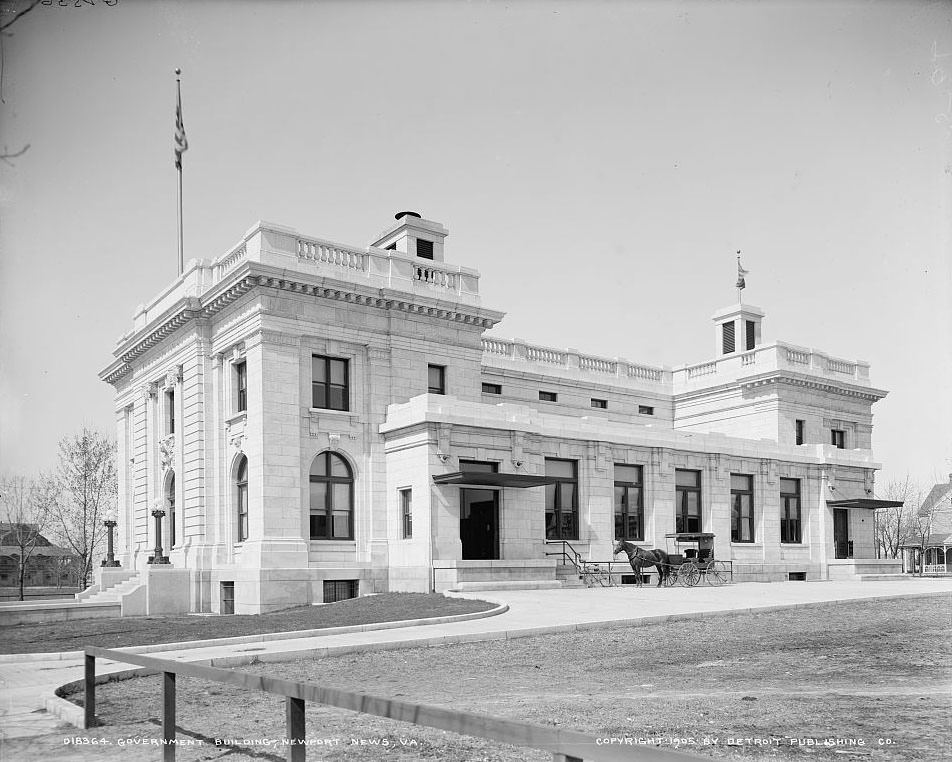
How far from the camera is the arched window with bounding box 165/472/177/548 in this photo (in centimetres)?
3928

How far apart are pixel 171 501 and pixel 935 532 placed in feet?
227

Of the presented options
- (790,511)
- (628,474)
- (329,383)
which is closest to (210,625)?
(329,383)

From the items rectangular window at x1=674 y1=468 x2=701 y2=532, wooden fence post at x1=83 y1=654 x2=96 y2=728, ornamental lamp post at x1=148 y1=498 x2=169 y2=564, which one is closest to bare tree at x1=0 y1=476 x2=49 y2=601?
ornamental lamp post at x1=148 y1=498 x2=169 y2=564

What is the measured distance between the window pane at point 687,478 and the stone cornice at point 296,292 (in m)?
10.0

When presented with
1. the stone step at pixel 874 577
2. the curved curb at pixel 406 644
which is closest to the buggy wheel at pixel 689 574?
the curved curb at pixel 406 644

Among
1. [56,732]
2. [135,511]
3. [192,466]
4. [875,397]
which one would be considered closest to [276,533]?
[192,466]

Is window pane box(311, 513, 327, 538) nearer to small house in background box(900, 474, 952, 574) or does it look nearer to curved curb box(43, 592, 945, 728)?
curved curb box(43, 592, 945, 728)

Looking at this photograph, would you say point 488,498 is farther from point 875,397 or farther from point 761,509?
point 875,397

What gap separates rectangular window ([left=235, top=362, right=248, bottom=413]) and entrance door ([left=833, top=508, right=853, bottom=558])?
90.7 ft

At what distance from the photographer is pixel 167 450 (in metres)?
39.3

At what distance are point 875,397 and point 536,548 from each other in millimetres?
25805

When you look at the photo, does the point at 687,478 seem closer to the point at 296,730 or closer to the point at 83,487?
the point at 296,730

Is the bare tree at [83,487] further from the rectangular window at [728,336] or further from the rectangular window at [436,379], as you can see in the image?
the rectangular window at [728,336]

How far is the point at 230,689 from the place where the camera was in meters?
13.3
